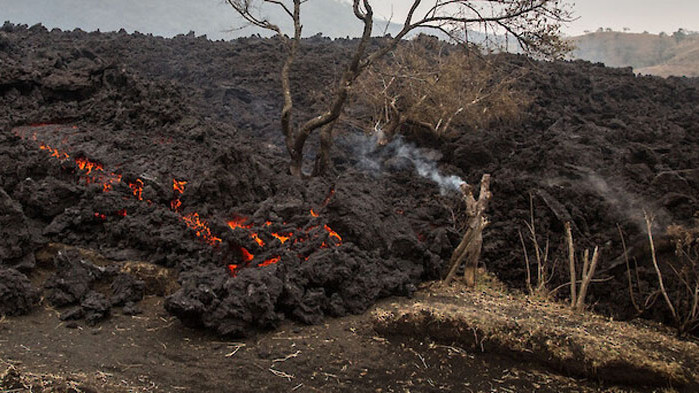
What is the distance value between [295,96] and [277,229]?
11.6 metres

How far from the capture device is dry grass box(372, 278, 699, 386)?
455 centimetres

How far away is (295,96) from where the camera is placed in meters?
17.7

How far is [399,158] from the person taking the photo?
40.4ft

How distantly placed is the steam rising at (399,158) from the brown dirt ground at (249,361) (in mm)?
6182

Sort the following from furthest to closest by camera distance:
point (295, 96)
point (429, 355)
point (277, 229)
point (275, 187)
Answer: point (295, 96), point (275, 187), point (277, 229), point (429, 355)

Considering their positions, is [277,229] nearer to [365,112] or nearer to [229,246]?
[229,246]

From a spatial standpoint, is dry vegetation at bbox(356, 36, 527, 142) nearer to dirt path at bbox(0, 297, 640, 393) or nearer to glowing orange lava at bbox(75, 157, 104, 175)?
glowing orange lava at bbox(75, 157, 104, 175)

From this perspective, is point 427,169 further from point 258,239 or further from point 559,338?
point 559,338

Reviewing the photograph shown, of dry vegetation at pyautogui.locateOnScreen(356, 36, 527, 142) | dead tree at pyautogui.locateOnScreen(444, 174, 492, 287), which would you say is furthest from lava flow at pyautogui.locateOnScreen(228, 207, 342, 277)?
dry vegetation at pyautogui.locateOnScreen(356, 36, 527, 142)

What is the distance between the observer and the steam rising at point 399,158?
11.3 m

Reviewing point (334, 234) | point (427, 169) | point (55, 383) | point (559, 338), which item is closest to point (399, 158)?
point (427, 169)

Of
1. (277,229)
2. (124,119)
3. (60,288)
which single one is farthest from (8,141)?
(277,229)

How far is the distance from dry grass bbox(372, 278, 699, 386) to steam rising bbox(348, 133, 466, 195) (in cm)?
539

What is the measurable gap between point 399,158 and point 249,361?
847cm
